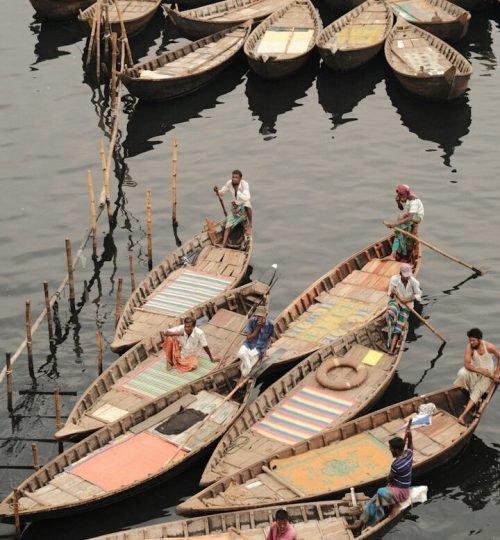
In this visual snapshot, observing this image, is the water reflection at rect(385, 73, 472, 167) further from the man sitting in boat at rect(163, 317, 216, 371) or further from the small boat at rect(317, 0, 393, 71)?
the man sitting in boat at rect(163, 317, 216, 371)

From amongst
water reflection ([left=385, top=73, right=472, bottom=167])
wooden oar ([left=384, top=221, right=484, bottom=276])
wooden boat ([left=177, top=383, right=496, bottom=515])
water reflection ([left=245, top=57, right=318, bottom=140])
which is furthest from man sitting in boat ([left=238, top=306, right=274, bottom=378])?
water reflection ([left=245, top=57, right=318, bottom=140])

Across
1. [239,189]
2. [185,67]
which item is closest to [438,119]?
[185,67]

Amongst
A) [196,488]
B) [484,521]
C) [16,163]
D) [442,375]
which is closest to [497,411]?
[442,375]

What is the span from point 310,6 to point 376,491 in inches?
926

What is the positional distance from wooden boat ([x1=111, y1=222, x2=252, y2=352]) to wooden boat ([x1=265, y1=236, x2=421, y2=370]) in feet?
5.91

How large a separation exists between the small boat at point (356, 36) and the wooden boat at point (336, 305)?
10.8 metres

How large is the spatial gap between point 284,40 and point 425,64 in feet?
16.5

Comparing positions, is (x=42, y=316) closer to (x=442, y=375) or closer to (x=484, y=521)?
(x=442, y=375)

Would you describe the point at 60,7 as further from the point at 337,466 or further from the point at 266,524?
the point at 266,524

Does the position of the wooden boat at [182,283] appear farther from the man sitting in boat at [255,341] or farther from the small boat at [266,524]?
the small boat at [266,524]

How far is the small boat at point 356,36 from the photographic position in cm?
Result: 3312

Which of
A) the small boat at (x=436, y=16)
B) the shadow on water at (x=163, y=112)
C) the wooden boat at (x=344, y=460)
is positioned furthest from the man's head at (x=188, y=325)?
the small boat at (x=436, y=16)

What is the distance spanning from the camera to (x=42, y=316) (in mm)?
21500

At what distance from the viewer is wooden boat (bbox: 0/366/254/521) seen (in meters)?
17.0
